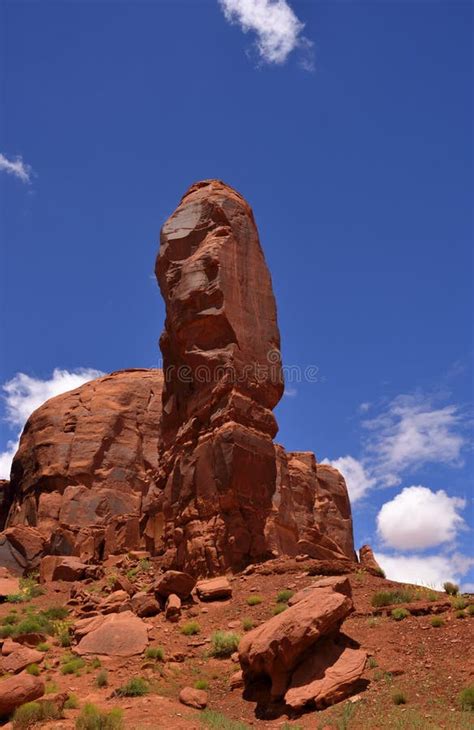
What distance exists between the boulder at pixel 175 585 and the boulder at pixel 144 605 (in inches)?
13.6

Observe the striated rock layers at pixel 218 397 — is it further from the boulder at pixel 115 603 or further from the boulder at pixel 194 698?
the boulder at pixel 194 698

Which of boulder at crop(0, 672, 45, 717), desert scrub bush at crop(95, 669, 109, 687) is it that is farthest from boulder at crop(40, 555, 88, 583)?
boulder at crop(0, 672, 45, 717)

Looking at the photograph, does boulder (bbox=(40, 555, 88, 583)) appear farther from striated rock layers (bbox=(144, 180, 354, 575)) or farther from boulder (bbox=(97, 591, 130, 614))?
boulder (bbox=(97, 591, 130, 614))

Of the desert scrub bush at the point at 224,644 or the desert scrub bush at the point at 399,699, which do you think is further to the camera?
the desert scrub bush at the point at 224,644

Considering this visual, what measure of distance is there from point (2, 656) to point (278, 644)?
668cm

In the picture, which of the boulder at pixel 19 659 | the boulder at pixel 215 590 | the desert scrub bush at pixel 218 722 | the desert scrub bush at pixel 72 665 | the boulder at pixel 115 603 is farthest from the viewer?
the boulder at pixel 215 590

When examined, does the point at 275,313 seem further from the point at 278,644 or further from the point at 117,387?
the point at 117,387

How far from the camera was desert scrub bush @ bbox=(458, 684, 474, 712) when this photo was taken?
42.5 ft

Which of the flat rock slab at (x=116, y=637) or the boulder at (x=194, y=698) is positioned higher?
the flat rock slab at (x=116, y=637)

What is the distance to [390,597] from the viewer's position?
1944 cm

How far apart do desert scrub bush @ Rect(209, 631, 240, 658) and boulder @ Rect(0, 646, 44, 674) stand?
397cm

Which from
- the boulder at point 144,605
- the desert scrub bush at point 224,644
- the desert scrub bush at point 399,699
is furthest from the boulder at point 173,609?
the desert scrub bush at point 399,699

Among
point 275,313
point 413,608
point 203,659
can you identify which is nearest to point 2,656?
point 203,659

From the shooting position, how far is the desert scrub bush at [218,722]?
43.5ft
